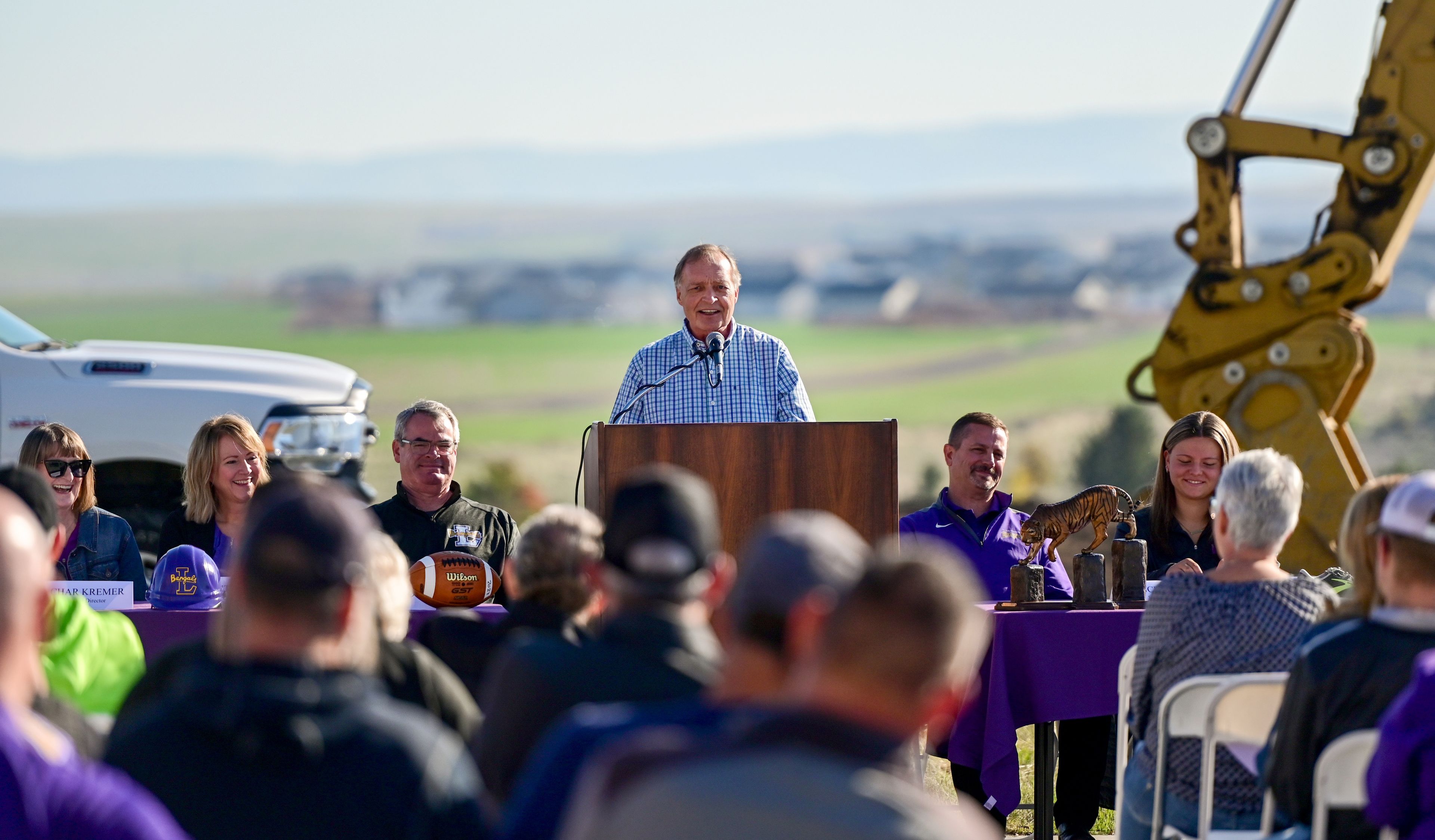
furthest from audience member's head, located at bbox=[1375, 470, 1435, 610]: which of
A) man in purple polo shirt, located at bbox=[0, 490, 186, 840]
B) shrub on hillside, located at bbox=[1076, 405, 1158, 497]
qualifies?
shrub on hillside, located at bbox=[1076, 405, 1158, 497]

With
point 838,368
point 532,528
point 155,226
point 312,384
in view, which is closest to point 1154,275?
point 838,368

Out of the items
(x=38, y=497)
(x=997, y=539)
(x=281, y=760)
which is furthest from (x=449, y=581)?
(x=281, y=760)

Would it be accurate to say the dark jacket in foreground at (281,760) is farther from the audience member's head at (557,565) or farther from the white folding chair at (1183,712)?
the white folding chair at (1183,712)

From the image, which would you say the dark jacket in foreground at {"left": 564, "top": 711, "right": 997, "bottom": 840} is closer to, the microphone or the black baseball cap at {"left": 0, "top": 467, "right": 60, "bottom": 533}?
the black baseball cap at {"left": 0, "top": 467, "right": 60, "bottom": 533}

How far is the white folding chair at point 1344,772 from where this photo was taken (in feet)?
10.7

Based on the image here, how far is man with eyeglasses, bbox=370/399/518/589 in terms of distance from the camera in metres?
6.19

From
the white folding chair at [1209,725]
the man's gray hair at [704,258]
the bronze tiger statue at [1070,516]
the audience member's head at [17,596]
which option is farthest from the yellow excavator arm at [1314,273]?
the audience member's head at [17,596]

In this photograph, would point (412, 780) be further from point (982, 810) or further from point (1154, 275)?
point (1154, 275)

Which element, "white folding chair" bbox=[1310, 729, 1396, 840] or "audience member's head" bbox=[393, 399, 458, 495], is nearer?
"white folding chair" bbox=[1310, 729, 1396, 840]

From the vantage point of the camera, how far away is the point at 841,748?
193cm

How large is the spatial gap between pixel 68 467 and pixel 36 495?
2.24 m

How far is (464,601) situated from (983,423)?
84.7 inches

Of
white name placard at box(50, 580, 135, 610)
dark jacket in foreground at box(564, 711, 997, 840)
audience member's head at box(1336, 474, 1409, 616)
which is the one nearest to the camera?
dark jacket in foreground at box(564, 711, 997, 840)

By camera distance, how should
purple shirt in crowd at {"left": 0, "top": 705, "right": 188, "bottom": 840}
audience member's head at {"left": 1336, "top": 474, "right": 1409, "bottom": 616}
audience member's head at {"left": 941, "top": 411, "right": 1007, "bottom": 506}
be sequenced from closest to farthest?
purple shirt in crowd at {"left": 0, "top": 705, "right": 188, "bottom": 840}
audience member's head at {"left": 1336, "top": 474, "right": 1409, "bottom": 616}
audience member's head at {"left": 941, "top": 411, "right": 1007, "bottom": 506}
